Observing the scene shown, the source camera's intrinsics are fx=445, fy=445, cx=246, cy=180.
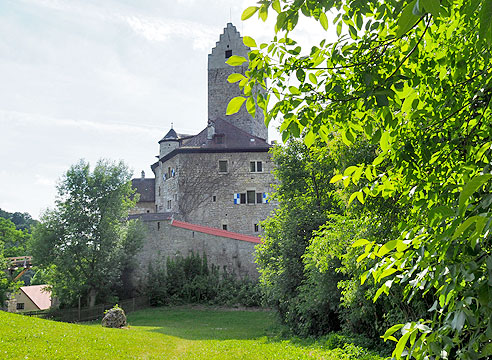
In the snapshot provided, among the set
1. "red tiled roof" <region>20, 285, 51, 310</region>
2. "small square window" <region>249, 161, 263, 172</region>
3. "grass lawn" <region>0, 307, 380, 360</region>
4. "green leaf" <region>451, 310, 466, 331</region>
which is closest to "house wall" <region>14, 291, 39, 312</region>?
"red tiled roof" <region>20, 285, 51, 310</region>

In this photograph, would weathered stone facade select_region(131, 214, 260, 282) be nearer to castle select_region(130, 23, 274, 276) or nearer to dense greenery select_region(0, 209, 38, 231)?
castle select_region(130, 23, 274, 276)

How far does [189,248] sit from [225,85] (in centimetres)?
1703

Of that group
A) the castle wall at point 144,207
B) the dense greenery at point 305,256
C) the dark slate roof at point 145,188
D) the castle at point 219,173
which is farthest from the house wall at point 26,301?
the dense greenery at point 305,256

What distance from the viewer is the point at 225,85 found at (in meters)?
39.9

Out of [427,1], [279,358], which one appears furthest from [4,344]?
[427,1]

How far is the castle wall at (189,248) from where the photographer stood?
92.0 ft

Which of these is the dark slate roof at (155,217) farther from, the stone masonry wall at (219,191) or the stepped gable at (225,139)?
the stepped gable at (225,139)

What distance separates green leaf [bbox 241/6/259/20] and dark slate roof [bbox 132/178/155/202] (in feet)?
136

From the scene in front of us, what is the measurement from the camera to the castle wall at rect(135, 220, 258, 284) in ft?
92.0

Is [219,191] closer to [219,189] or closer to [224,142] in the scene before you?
[219,189]

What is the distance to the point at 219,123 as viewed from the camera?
3850cm

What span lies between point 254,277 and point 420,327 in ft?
85.1

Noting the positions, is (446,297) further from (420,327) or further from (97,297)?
(97,297)

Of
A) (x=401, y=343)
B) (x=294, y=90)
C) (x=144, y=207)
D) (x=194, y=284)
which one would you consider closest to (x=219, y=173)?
(x=144, y=207)
